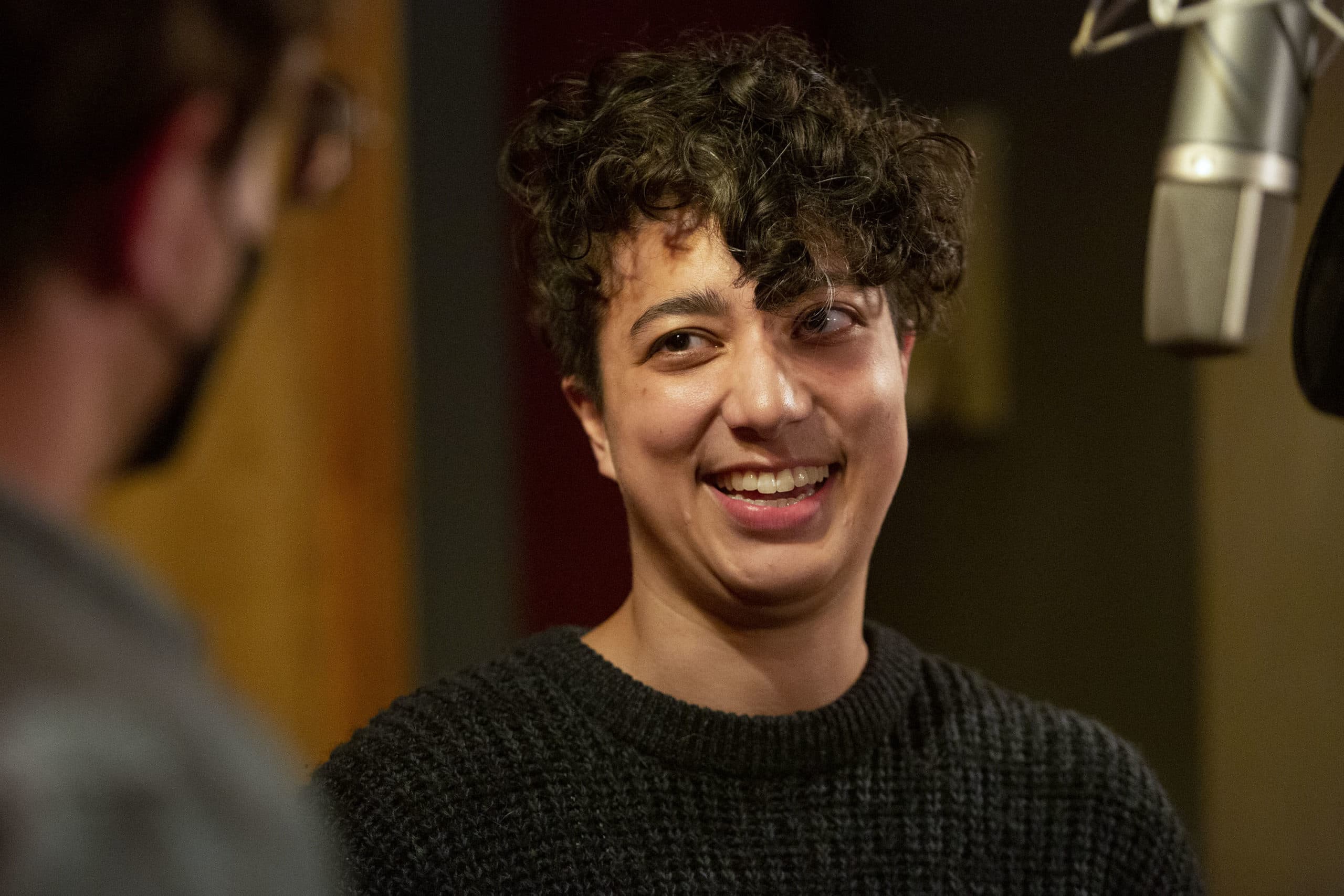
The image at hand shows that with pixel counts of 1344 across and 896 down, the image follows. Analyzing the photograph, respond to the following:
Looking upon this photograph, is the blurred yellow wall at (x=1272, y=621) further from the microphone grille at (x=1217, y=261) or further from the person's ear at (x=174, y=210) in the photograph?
the person's ear at (x=174, y=210)

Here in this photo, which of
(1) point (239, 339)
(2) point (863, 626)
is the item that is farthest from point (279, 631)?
(2) point (863, 626)

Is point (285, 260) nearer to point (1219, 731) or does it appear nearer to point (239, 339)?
point (239, 339)

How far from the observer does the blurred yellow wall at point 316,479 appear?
7.32 ft

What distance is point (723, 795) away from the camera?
131 cm

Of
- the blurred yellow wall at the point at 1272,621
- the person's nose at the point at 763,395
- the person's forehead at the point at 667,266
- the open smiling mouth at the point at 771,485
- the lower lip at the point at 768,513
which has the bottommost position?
the blurred yellow wall at the point at 1272,621

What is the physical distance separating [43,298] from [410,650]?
79.6 inches

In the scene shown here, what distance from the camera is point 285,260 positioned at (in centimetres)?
232

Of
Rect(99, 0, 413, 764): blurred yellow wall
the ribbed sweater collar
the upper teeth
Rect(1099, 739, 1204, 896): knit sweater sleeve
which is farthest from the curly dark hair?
Rect(99, 0, 413, 764): blurred yellow wall

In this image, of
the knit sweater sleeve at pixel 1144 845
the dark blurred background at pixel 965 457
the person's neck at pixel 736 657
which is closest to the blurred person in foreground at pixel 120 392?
the person's neck at pixel 736 657

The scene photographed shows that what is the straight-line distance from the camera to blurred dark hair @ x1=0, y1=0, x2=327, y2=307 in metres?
0.53

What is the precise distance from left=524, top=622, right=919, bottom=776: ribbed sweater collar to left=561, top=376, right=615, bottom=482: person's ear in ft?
0.58

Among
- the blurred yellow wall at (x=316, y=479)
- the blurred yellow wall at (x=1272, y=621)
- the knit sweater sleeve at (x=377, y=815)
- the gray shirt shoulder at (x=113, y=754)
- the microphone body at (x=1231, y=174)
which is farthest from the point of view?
the blurred yellow wall at (x=1272, y=621)

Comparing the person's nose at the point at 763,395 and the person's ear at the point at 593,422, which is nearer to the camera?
the person's nose at the point at 763,395

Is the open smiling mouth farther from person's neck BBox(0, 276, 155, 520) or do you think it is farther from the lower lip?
person's neck BBox(0, 276, 155, 520)
